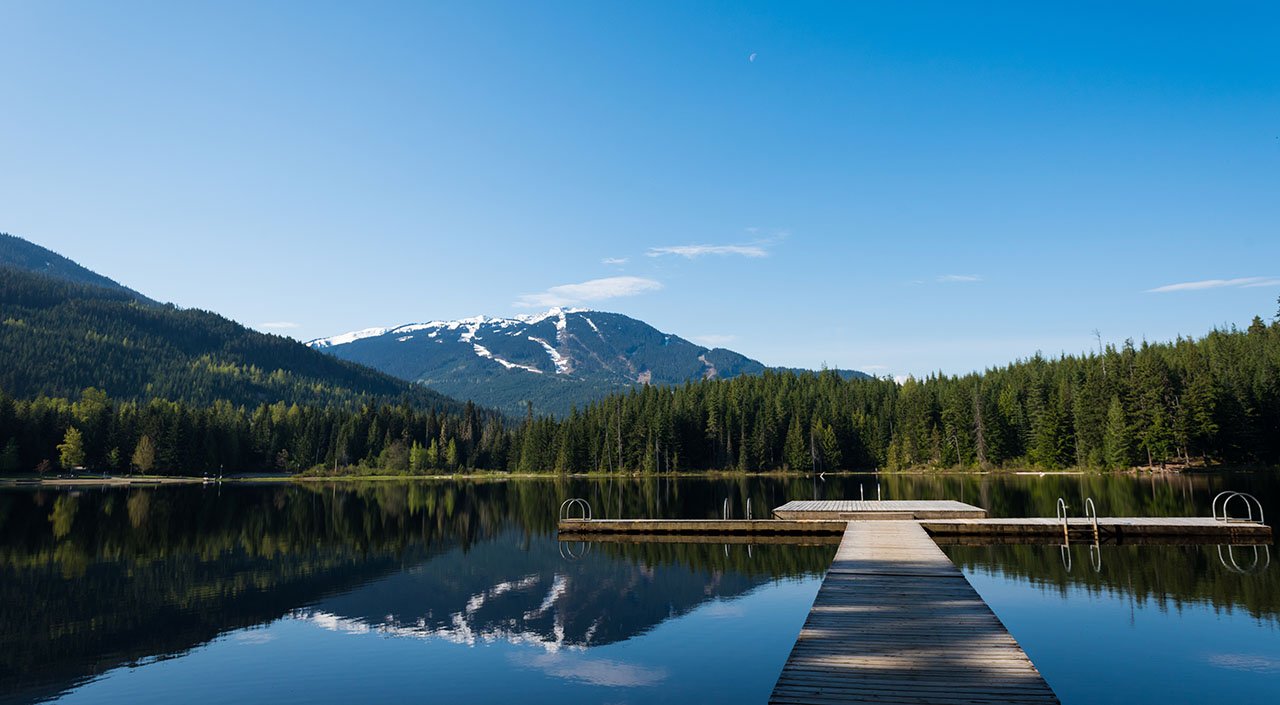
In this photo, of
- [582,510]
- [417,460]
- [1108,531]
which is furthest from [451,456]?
[1108,531]

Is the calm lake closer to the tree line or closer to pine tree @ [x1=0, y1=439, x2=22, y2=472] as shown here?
the tree line

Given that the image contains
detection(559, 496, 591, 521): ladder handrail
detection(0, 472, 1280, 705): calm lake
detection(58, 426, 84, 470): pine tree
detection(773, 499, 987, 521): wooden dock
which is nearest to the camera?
detection(0, 472, 1280, 705): calm lake

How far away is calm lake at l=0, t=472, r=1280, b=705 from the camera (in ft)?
60.4

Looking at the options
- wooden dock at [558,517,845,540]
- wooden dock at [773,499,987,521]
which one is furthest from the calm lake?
wooden dock at [773,499,987,521]

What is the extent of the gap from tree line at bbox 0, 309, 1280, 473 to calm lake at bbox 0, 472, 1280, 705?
67769 mm

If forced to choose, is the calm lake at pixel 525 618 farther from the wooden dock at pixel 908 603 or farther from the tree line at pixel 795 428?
the tree line at pixel 795 428

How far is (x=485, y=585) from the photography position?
32.7 metres

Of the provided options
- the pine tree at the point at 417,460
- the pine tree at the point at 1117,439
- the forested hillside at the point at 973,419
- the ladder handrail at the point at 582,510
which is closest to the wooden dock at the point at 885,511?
the ladder handrail at the point at 582,510

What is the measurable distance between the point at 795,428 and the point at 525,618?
128m

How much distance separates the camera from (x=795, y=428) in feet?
488

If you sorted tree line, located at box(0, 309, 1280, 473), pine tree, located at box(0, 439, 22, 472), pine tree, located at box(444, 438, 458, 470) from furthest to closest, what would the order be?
1. pine tree, located at box(444, 438, 458, 470)
2. pine tree, located at box(0, 439, 22, 472)
3. tree line, located at box(0, 309, 1280, 473)

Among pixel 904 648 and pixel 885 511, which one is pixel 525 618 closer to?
pixel 904 648

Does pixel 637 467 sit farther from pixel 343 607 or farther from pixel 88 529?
pixel 343 607

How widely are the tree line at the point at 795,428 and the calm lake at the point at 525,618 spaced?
6777 centimetres
